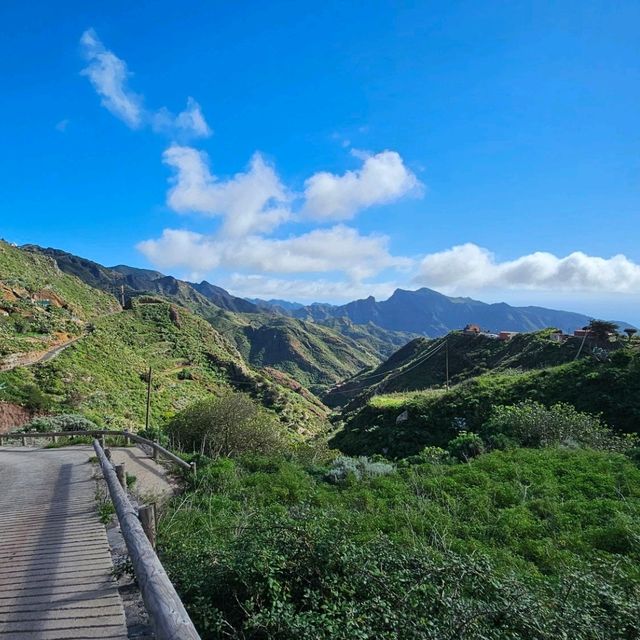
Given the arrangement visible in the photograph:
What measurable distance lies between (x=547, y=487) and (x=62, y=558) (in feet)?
31.9

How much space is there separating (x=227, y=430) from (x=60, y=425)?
1469cm

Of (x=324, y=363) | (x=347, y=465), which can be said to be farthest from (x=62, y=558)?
(x=324, y=363)

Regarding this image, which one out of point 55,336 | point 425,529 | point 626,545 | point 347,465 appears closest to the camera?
point 626,545

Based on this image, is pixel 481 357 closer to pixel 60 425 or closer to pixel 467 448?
pixel 467 448

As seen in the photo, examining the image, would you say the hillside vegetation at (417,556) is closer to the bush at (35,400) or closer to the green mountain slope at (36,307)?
the bush at (35,400)

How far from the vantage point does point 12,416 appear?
86.9ft

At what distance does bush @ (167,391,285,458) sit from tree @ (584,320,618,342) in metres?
29.5

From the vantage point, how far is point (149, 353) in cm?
5316

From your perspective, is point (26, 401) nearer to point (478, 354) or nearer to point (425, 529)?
point (425, 529)

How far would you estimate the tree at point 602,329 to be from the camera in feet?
107

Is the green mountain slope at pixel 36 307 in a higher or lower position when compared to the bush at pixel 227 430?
higher

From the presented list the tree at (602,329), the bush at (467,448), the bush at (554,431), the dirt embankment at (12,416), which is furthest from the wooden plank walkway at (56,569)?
the tree at (602,329)

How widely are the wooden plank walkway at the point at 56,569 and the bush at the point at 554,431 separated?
42.0 ft

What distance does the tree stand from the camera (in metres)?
32.6
